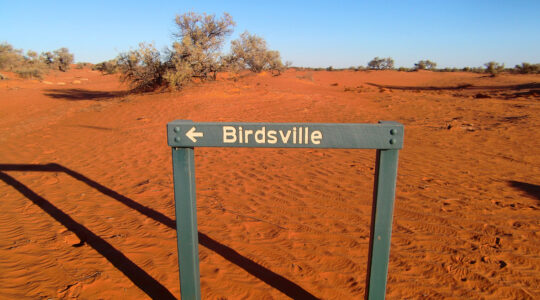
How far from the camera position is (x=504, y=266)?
3152mm

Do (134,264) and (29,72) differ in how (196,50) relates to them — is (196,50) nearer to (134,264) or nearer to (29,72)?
(134,264)

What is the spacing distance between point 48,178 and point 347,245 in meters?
5.77

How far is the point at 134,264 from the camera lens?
3.31 metres

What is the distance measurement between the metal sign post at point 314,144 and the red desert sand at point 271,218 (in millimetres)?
972

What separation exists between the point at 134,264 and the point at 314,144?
246 centimetres

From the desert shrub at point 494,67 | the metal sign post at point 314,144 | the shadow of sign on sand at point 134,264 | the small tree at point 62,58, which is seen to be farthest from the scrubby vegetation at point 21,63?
the desert shrub at point 494,67

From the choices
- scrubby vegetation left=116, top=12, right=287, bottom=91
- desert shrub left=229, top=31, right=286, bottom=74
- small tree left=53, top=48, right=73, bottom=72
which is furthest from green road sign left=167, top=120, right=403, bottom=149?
small tree left=53, top=48, right=73, bottom=72

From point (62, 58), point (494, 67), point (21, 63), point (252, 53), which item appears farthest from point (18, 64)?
point (494, 67)

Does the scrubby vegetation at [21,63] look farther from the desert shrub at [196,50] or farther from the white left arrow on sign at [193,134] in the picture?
the white left arrow on sign at [193,134]

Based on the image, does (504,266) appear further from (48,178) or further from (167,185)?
(48,178)

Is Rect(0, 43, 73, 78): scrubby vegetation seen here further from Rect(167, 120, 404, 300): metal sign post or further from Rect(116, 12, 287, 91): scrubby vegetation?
Rect(167, 120, 404, 300): metal sign post

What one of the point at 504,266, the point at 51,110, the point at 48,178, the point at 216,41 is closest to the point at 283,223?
the point at 504,266

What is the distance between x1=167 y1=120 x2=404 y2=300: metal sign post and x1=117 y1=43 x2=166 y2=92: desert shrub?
1522cm

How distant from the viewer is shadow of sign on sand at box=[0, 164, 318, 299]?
2.91 metres
